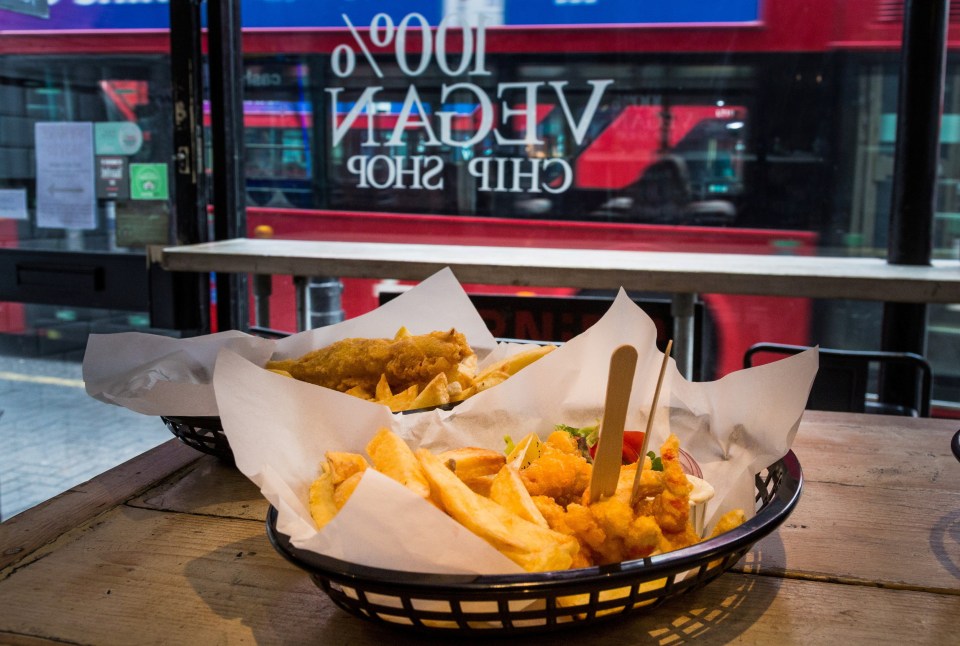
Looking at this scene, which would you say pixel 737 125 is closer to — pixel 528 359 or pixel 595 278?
pixel 595 278

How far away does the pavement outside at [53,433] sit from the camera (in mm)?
3719

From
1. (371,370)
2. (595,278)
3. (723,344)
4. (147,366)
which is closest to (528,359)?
(371,370)

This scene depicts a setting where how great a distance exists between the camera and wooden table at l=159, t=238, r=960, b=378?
274 centimetres

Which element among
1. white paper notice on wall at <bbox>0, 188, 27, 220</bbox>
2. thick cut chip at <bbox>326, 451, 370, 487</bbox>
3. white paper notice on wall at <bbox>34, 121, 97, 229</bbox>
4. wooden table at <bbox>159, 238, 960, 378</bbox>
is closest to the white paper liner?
thick cut chip at <bbox>326, 451, 370, 487</bbox>

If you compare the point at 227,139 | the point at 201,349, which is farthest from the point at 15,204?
the point at 201,349

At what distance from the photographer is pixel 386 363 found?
49.7 inches

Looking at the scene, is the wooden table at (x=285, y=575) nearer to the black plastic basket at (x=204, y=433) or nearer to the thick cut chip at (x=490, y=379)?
the black plastic basket at (x=204, y=433)

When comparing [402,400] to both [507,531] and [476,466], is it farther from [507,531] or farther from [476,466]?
[507,531]

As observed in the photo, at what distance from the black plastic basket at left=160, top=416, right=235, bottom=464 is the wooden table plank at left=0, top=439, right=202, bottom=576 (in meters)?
0.09

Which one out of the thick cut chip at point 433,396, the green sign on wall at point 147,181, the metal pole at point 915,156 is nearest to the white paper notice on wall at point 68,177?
the green sign on wall at point 147,181

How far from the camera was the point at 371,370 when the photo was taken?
4.17ft

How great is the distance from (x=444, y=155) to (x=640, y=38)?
1.05 m

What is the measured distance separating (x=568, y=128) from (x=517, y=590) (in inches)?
132

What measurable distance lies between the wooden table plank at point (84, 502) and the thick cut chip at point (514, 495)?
555 millimetres
